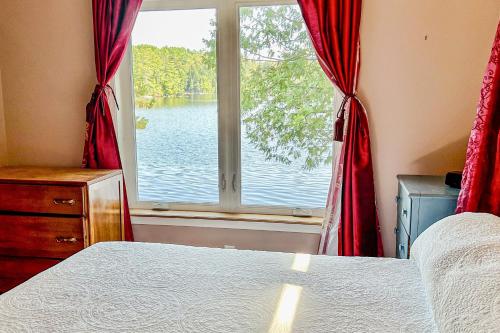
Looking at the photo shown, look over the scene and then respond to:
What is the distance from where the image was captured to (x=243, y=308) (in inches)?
49.2

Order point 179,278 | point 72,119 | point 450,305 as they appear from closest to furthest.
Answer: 1. point 450,305
2. point 179,278
3. point 72,119

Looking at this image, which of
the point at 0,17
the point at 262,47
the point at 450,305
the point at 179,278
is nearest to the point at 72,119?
the point at 0,17

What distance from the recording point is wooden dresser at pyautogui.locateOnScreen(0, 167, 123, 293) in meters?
2.46

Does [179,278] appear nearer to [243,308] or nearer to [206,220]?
[243,308]

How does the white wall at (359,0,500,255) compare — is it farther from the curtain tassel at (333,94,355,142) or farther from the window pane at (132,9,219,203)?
the window pane at (132,9,219,203)

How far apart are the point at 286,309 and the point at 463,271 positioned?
509 mm

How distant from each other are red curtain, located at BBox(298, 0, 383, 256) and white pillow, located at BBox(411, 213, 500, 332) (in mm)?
1022

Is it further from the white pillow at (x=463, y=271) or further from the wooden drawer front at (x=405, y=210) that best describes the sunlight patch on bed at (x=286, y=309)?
the wooden drawer front at (x=405, y=210)

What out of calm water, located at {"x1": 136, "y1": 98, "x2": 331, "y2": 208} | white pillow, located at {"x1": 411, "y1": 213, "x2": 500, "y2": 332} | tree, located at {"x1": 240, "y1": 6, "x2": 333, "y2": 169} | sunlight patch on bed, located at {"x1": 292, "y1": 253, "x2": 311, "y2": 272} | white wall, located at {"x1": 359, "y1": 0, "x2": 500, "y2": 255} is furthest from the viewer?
calm water, located at {"x1": 136, "y1": 98, "x2": 331, "y2": 208}

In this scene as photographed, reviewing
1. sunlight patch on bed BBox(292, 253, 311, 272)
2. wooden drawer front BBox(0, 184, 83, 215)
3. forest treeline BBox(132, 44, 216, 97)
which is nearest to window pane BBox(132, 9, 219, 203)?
forest treeline BBox(132, 44, 216, 97)

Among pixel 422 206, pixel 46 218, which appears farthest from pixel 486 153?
pixel 46 218

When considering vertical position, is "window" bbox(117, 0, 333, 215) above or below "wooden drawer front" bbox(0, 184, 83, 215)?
above

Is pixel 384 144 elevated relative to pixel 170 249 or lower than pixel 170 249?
elevated

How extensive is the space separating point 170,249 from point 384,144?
4.94ft
